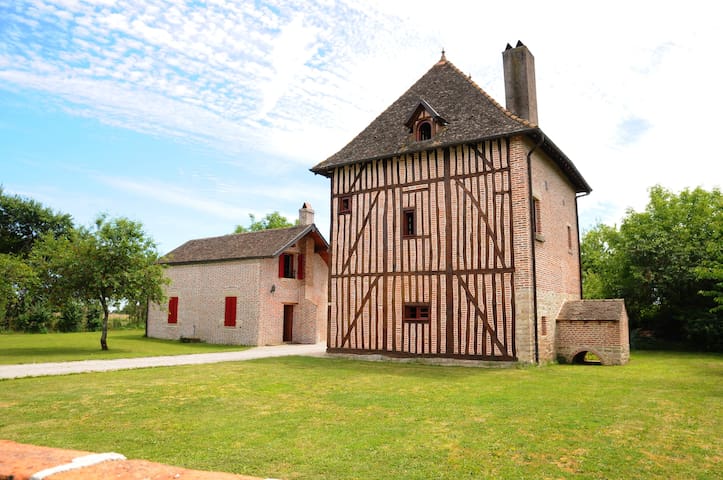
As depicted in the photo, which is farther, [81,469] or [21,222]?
[21,222]

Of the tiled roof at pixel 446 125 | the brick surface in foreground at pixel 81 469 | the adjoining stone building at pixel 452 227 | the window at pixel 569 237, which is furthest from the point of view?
the window at pixel 569 237

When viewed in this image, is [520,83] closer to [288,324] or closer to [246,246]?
[246,246]

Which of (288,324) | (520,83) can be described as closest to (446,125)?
(520,83)

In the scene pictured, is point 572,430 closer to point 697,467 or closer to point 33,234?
point 697,467

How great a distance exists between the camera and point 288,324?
824 inches

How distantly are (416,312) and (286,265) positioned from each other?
30.3ft

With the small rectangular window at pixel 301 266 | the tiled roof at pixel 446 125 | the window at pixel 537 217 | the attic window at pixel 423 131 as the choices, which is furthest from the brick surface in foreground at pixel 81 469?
the small rectangular window at pixel 301 266

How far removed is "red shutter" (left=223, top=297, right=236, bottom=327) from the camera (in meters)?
19.6

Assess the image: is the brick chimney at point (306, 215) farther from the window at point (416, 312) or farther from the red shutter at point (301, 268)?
the window at point (416, 312)

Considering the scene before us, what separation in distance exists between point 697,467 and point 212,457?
13.5ft

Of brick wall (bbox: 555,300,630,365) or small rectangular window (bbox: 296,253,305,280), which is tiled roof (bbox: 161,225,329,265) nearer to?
small rectangular window (bbox: 296,253,305,280)

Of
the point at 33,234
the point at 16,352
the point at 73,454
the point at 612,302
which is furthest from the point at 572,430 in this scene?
the point at 33,234

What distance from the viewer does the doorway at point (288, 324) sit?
20797 millimetres

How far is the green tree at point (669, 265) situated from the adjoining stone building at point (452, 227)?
5266mm
